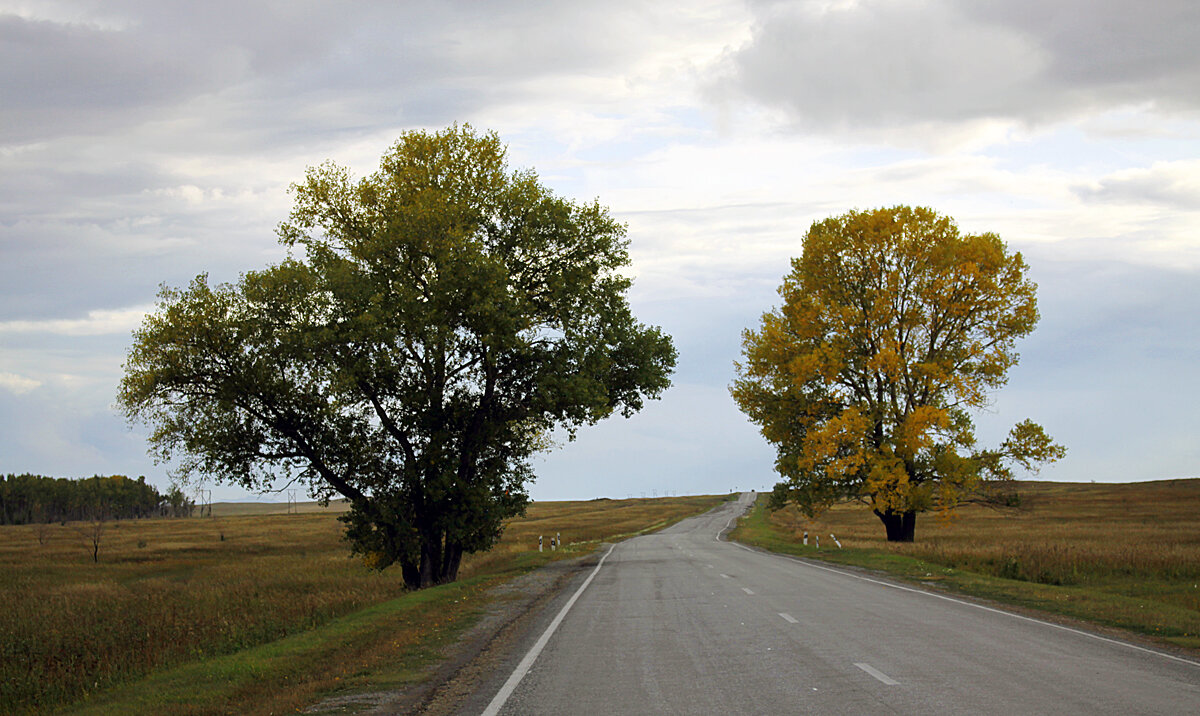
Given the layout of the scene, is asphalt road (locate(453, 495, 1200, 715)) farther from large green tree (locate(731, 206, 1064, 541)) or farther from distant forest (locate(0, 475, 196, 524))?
distant forest (locate(0, 475, 196, 524))

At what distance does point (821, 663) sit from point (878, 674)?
3.26ft

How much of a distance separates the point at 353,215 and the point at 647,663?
963 inches

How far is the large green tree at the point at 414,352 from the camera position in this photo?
2859 centimetres

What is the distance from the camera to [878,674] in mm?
10211

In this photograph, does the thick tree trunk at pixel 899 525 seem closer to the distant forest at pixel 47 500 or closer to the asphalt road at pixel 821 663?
the asphalt road at pixel 821 663

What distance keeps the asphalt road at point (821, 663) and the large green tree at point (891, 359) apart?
18.9 meters

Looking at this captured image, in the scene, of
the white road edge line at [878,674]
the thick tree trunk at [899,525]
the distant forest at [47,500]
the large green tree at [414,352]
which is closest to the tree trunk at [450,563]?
the large green tree at [414,352]

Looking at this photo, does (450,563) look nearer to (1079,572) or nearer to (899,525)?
(1079,572)

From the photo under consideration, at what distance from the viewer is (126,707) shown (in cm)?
1124

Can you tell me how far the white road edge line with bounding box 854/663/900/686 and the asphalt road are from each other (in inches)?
1.3

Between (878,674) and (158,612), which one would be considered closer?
(878,674)

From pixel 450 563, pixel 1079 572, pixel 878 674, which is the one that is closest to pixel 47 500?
pixel 450 563

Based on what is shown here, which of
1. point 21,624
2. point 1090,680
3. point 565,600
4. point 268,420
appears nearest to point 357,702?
point 1090,680

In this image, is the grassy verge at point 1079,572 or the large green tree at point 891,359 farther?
the large green tree at point 891,359
